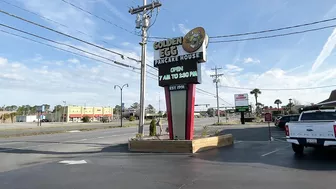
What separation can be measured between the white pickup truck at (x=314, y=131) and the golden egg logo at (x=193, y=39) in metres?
6.53

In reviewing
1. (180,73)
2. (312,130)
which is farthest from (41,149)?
(312,130)

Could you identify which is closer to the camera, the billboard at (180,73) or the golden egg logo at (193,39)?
the billboard at (180,73)

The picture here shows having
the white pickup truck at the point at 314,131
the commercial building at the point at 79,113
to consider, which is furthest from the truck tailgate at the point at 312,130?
the commercial building at the point at 79,113

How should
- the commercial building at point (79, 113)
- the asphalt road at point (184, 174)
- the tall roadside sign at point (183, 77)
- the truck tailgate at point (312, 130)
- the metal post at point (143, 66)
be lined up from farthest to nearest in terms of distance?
the commercial building at point (79, 113) < the metal post at point (143, 66) < the tall roadside sign at point (183, 77) < the truck tailgate at point (312, 130) < the asphalt road at point (184, 174)

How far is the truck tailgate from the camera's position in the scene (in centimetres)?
955

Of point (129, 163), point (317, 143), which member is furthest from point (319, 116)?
point (129, 163)

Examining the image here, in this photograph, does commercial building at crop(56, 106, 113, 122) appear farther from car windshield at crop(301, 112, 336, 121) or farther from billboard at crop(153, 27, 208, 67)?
car windshield at crop(301, 112, 336, 121)

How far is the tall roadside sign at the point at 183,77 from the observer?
48.6 ft

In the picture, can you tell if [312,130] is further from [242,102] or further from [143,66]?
[242,102]

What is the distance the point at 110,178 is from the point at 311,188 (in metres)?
5.18

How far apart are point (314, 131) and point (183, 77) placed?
7.24m

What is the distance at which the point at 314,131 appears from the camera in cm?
1004

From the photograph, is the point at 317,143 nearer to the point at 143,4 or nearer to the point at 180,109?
the point at 180,109

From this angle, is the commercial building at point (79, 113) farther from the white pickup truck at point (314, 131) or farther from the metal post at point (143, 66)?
the white pickup truck at point (314, 131)
